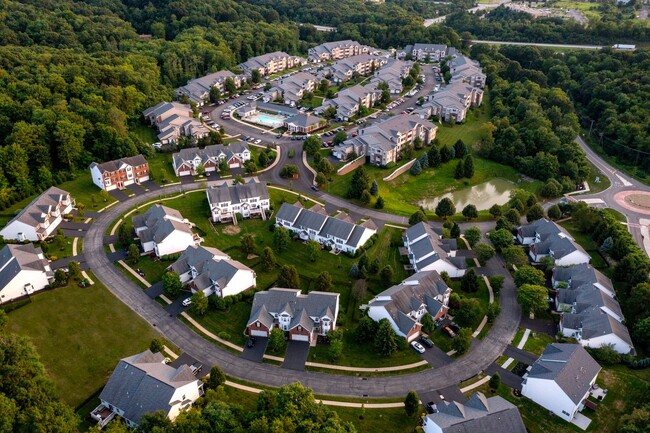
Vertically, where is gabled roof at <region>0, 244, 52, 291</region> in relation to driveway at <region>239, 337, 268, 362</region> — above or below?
above

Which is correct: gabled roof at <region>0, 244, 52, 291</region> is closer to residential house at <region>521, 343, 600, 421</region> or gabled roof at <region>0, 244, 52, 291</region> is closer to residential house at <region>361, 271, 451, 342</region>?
residential house at <region>361, 271, 451, 342</region>

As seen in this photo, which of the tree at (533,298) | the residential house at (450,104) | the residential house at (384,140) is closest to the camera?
the tree at (533,298)

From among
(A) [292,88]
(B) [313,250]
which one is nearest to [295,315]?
(B) [313,250]

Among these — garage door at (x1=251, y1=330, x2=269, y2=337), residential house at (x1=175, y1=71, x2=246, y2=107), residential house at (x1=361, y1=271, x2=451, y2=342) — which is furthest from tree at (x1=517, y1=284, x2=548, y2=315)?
residential house at (x1=175, y1=71, x2=246, y2=107)

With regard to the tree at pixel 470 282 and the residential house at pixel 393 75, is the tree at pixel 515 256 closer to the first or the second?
the tree at pixel 470 282

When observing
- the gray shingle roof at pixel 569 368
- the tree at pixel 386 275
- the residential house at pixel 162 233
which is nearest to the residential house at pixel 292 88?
the residential house at pixel 162 233

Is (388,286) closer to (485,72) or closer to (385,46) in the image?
(485,72)

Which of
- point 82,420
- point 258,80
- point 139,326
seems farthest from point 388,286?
point 258,80
